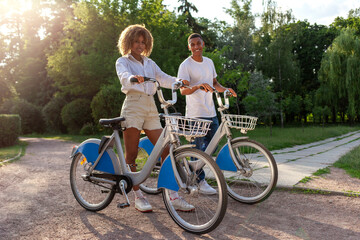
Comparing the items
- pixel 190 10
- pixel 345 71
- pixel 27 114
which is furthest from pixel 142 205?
pixel 190 10

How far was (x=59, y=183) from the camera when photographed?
18.1 feet

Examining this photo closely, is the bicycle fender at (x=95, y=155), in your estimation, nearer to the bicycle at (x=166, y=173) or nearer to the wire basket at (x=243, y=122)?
the bicycle at (x=166, y=173)

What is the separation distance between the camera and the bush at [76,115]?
21.2 metres

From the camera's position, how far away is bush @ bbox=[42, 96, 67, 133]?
2362 centimetres

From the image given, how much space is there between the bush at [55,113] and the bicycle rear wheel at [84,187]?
20.8 m

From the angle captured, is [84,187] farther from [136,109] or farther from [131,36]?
[131,36]

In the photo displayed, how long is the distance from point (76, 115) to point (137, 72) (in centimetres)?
1852

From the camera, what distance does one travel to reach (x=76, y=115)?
69.5 feet

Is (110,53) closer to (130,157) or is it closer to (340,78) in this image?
(130,157)

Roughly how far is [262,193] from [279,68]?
31136mm

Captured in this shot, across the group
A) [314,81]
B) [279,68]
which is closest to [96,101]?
[279,68]

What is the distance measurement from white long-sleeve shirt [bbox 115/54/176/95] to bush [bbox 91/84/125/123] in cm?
1277

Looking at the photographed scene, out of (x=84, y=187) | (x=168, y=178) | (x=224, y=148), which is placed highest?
(x=224, y=148)

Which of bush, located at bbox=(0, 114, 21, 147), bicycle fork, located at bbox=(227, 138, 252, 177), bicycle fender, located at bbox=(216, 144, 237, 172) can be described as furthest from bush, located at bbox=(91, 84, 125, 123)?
bicycle fork, located at bbox=(227, 138, 252, 177)
